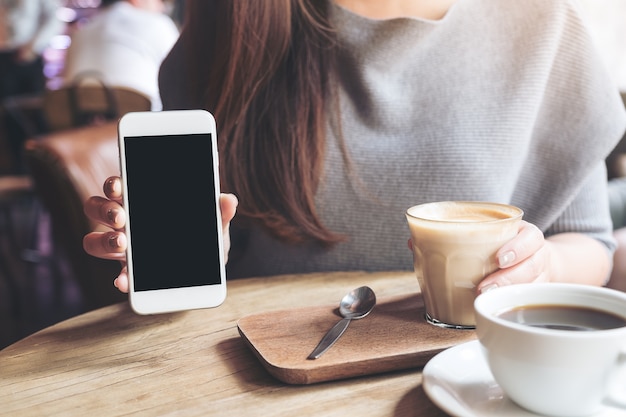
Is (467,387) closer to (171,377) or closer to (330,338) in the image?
(330,338)

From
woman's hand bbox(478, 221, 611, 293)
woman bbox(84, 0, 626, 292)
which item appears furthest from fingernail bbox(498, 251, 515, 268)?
woman bbox(84, 0, 626, 292)

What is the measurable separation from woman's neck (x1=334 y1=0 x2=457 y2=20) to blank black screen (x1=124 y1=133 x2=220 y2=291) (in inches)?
23.1

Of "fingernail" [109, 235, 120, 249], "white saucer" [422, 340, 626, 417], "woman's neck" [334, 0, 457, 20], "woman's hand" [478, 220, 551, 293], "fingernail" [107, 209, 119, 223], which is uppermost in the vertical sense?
"woman's neck" [334, 0, 457, 20]

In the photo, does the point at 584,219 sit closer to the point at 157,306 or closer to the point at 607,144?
the point at 607,144

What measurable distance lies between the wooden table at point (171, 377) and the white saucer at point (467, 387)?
3 centimetres

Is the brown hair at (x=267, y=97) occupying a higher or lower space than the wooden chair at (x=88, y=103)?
higher

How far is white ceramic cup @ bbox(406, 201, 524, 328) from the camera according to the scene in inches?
29.6

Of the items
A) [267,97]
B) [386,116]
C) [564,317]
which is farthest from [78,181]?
[564,317]

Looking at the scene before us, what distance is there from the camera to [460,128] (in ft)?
3.94

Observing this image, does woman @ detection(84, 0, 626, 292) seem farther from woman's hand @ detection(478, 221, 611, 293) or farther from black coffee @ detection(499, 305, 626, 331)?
black coffee @ detection(499, 305, 626, 331)

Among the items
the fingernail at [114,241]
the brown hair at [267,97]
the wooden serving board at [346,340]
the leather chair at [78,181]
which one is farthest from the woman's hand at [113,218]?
the leather chair at [78,181]

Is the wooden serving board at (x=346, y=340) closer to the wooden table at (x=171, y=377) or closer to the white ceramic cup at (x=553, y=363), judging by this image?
the wooden table at (x=171, y=377)

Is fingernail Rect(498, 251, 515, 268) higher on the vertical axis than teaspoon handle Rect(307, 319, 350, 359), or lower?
higher

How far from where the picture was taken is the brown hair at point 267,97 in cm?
115
